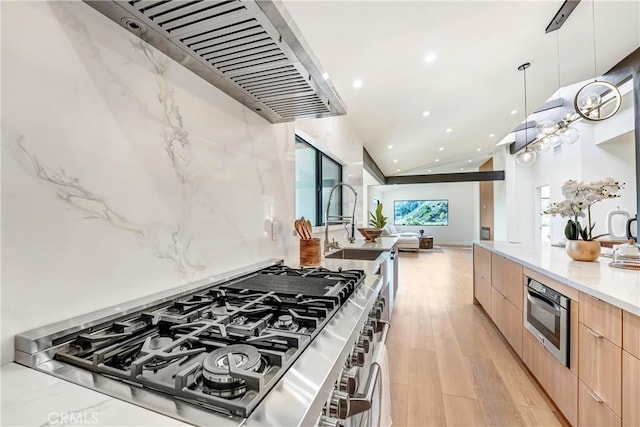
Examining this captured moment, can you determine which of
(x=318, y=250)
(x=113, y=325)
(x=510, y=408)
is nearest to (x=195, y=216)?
(x=113, y=325)

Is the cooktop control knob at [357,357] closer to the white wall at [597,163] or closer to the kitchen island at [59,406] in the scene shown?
the kitchen island at [59,406]

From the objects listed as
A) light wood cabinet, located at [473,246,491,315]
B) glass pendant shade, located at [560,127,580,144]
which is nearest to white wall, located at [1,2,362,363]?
light wood cabinet, located at [473,246,491,315]

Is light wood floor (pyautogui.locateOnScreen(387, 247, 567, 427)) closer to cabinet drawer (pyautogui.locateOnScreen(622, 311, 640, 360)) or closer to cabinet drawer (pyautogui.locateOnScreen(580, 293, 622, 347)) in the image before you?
cabinet drawer (pyautogui.locateOnScreen(580, 293, 622, 347))

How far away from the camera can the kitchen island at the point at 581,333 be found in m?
1.16

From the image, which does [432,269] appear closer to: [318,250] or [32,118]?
[318,250]

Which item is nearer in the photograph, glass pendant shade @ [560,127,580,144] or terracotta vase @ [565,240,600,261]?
terracotta vase @ [565,240,600,261]

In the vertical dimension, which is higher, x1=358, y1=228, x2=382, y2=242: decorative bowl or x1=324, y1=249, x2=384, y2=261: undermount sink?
x1=358, y1=228, x2=382, y2=242: decorative bowl

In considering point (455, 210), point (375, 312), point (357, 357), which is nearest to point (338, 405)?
point (357, 357)

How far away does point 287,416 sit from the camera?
17.1 inches

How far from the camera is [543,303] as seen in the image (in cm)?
181

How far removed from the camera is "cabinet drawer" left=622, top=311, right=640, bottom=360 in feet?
3.59

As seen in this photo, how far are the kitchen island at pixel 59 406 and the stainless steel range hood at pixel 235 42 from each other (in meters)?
0.89

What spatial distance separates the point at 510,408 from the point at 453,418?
0.40 meters

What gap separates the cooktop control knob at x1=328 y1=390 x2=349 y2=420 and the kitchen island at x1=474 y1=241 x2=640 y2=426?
47.0 inches
